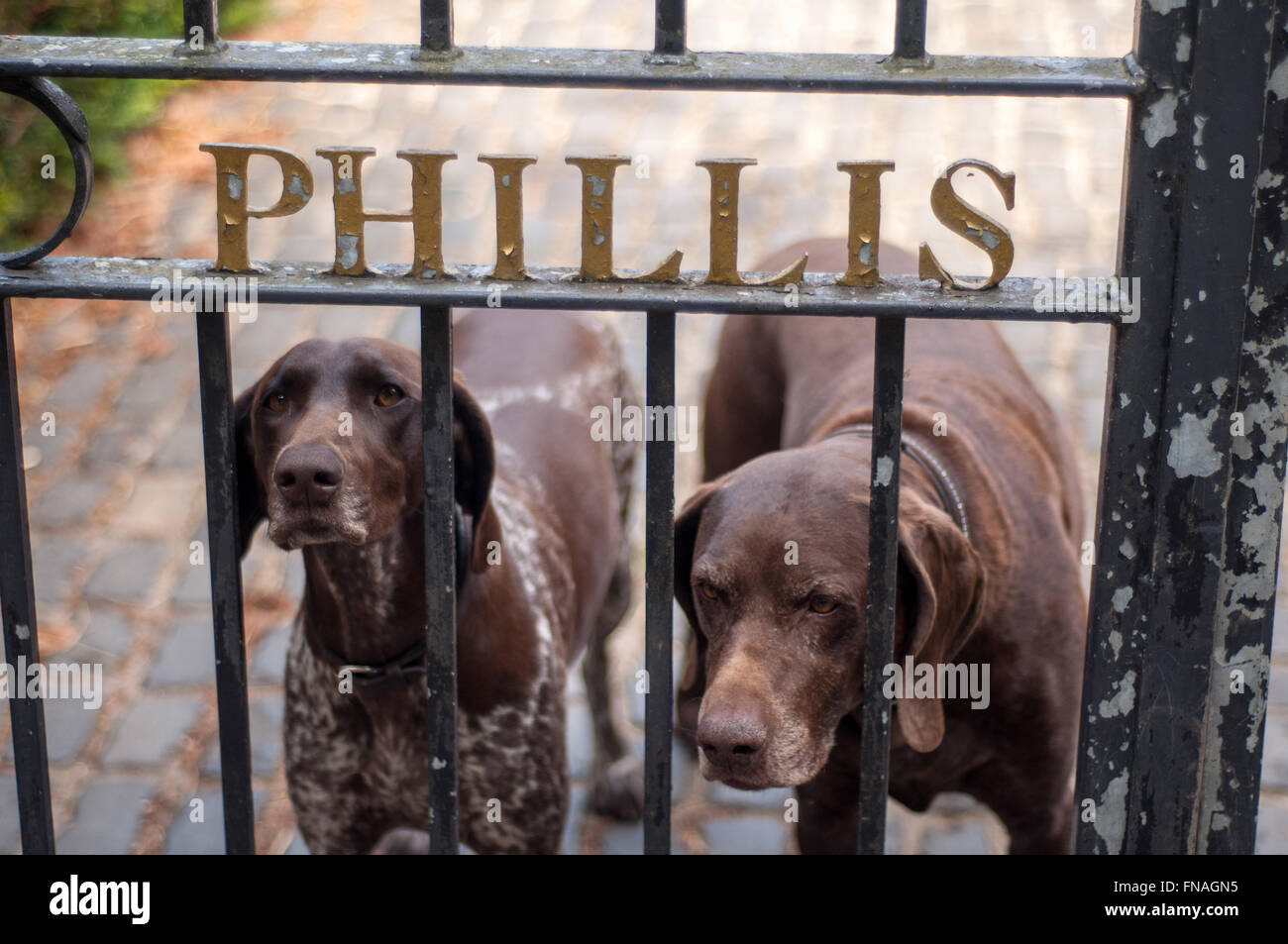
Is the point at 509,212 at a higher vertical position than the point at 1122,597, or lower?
higher

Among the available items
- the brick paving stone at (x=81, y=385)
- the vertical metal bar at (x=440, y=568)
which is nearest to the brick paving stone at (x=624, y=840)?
the vertical metal bar at (x=440, y=568)

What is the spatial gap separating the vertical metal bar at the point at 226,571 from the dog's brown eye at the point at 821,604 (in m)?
0.93

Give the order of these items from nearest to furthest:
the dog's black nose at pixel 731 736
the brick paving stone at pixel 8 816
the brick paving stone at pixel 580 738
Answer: the dog's black nose at pixel 731 736
the brick paving stone at pixel 8 816
the brick paving stone at pixel 580 738

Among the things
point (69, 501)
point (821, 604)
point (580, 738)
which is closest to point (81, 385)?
point (69, 501)

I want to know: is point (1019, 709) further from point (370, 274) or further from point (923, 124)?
point (923, 124)

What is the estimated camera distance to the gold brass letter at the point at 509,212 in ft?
6.01

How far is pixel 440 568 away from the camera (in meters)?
2.13

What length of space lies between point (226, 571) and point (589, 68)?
2.74 feet

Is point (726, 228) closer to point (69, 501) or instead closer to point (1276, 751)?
point (1276, 751)

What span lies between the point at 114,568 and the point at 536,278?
3.75m

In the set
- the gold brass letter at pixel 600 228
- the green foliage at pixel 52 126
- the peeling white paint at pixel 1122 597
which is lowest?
the peeling white paint at pixel 1122 597

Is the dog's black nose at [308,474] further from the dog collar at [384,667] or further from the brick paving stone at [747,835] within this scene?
the brick paving stone at [747,835]

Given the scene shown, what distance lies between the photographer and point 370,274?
1.94 metres

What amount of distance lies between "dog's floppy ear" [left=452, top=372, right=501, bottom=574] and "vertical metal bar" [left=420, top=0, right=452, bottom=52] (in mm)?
1093
